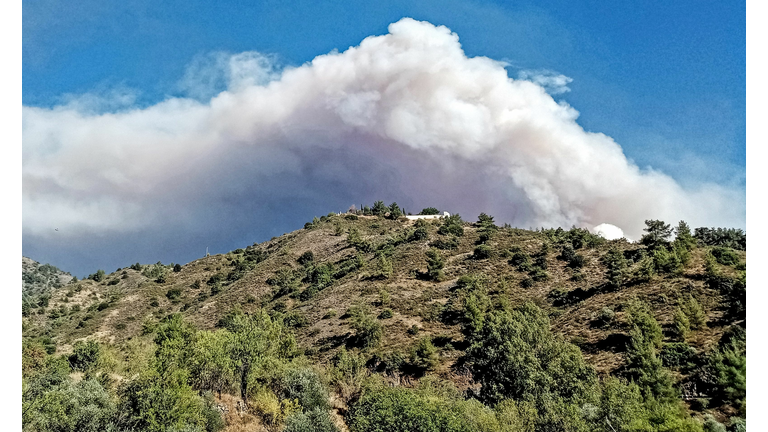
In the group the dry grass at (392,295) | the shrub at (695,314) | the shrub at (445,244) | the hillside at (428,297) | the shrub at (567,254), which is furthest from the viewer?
the shrub at (445,244)

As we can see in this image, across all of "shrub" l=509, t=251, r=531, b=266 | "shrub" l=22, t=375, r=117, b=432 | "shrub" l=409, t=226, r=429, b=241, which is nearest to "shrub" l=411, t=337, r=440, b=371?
"shrub" l=509, t=251, r=531, b=266

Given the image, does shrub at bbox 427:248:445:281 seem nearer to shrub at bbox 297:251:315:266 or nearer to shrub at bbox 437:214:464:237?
shrub at bbox 437:214:464:237

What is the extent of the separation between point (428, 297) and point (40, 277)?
157 metres

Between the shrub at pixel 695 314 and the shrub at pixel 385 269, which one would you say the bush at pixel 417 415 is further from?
the shrub at pixel 385 269

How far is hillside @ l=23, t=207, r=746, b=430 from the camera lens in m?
62.0

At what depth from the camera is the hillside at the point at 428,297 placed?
62.0 m

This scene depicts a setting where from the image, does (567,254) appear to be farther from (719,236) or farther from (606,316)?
(719,236)

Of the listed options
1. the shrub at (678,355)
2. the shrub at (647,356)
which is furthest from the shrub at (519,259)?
the shrub at (678,355)

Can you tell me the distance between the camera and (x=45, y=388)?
182 feet

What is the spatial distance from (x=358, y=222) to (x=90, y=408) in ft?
402

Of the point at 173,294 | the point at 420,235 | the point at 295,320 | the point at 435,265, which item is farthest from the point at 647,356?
the point at 173,294

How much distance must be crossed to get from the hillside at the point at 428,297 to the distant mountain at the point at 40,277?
69.6ft
